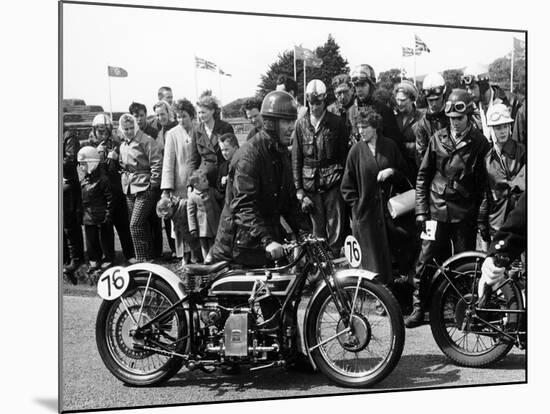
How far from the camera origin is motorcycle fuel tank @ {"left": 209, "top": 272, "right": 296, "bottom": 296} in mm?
6223

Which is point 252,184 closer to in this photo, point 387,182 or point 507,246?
point 387,182

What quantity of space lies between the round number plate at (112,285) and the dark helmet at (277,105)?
1.51 meters

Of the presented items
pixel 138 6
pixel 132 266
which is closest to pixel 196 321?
pixel 132 266

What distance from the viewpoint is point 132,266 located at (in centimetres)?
623

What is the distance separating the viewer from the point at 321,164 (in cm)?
663

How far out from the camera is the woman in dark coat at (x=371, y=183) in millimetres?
6707

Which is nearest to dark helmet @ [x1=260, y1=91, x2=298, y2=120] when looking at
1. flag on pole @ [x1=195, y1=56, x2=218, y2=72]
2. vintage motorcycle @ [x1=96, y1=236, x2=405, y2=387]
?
flag on pole @ [x1=195, y1=56, x2=218, y2=72]

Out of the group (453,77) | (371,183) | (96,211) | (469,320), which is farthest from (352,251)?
(96,211)

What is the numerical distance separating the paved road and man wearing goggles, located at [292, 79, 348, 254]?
101cm

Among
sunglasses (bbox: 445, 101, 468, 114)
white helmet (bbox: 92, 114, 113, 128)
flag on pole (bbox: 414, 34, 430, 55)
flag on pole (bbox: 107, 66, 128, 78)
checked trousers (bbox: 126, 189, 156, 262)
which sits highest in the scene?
flag on pole (bbox: 414, 34, 430, 55)

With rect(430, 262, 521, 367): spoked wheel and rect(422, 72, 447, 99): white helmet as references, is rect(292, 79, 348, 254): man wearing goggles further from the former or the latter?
rect(430, 262, 521, 367): spoked wheel

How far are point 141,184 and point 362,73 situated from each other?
1822 mm

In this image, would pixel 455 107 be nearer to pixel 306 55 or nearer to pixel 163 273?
pixel 306 55

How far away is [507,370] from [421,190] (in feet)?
5.01
